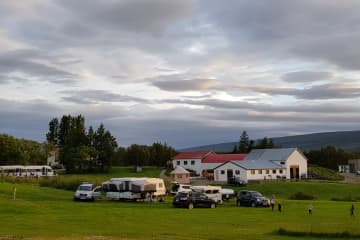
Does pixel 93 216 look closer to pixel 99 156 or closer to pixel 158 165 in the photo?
pixel 99 156

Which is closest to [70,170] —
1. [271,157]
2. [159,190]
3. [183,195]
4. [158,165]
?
[158,165]

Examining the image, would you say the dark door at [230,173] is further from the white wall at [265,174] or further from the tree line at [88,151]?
the tree line at [88,151]

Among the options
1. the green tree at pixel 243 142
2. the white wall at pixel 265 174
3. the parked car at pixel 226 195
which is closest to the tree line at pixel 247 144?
the green tree at pixel 243 142

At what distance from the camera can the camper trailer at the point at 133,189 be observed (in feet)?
172

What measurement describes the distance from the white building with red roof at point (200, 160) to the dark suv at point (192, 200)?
69966 millimetres

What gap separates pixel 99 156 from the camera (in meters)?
119

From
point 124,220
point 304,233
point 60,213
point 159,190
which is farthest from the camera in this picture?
point 159,190

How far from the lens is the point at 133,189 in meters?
52.3

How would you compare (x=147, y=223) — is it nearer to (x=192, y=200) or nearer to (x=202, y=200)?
(x=192, y=200)

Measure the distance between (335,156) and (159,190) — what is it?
10205 centimetres

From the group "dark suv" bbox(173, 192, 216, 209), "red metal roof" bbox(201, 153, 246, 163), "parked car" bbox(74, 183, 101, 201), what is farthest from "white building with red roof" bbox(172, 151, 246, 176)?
"dark suv" bbox(173, 192, 216, 209)

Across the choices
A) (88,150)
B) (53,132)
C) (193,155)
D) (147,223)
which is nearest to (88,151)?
(88,150)

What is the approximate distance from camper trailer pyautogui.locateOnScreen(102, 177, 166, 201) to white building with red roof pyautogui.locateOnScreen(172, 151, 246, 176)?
64.6m

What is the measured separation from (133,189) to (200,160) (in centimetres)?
6977
